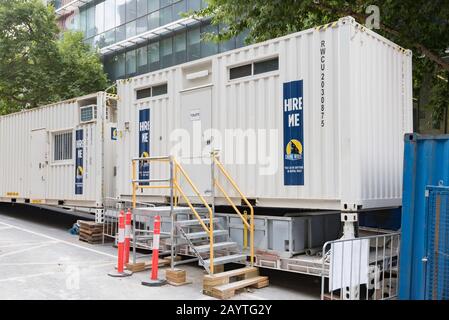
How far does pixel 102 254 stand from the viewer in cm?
Answer: 1016

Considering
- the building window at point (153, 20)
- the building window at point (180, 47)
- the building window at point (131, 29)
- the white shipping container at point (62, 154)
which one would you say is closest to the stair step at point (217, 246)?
the white shipping container at point (62, 154)

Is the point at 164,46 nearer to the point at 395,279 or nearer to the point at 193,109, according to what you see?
the point at 193,109

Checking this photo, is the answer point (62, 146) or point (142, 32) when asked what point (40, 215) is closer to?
point (62, 146)

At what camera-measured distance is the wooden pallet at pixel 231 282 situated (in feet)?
22.0

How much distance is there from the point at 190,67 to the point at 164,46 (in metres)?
16.3

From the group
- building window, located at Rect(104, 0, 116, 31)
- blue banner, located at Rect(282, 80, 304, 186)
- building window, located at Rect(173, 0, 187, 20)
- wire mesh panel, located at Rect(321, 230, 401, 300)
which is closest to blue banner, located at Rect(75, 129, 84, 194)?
blue banner, located at Rect(282, 80, 304, 186)

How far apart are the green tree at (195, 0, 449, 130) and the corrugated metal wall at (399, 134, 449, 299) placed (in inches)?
150

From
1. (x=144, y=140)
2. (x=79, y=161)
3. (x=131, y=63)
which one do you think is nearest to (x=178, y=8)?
(x=131, y=63)

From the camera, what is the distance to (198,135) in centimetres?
888

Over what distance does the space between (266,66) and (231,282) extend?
12.0 ft

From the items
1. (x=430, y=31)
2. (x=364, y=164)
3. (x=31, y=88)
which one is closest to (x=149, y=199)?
(x=364, y=164)

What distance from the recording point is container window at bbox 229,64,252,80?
810cm

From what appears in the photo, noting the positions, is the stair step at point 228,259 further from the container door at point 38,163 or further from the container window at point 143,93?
the container door at point 38,163

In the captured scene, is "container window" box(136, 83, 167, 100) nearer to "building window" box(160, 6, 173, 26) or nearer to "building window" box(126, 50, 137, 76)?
"building window" box(160, 6, 173, 26)
